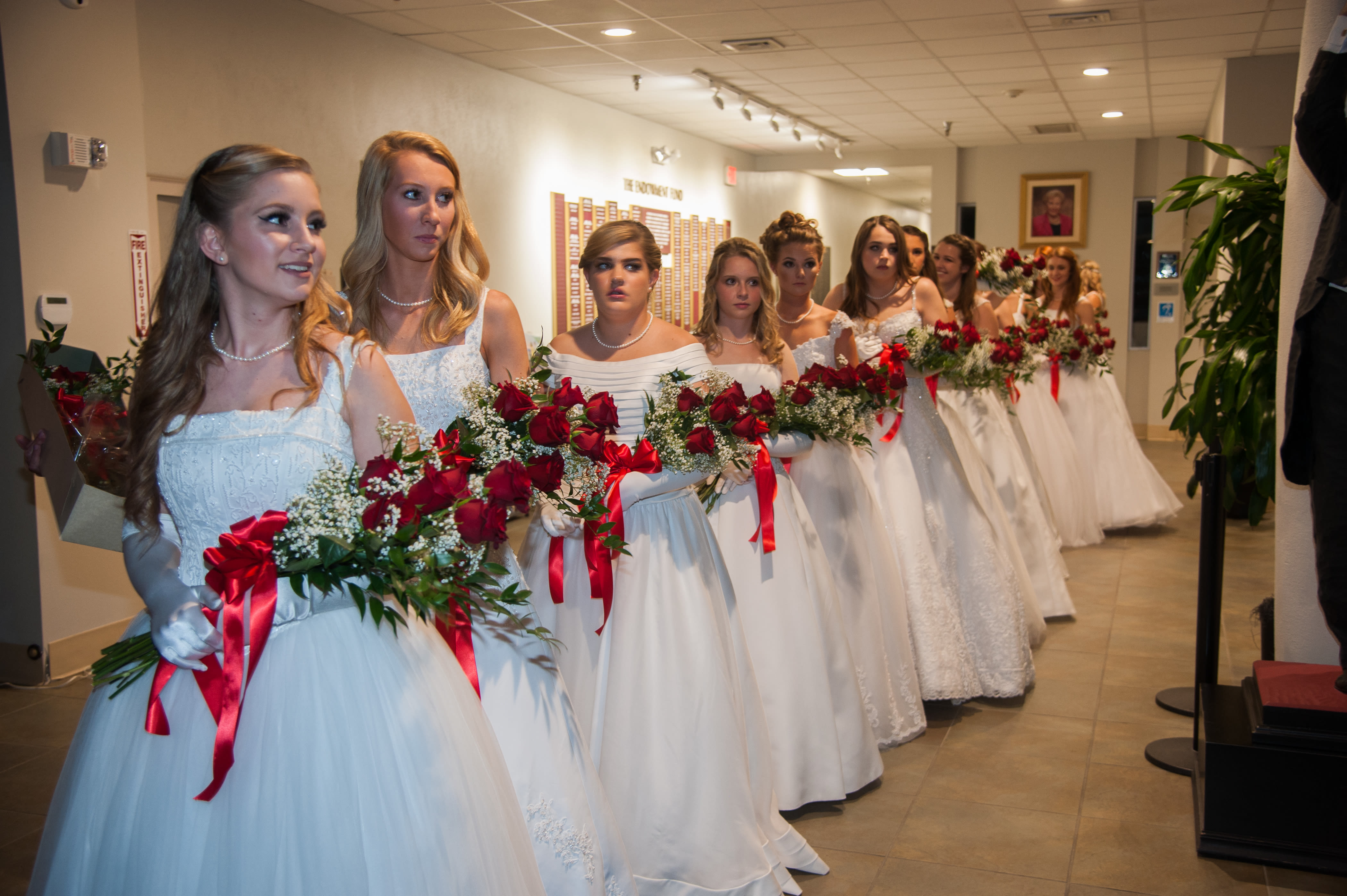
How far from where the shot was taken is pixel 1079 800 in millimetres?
3510

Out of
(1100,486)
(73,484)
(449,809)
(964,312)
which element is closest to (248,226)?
(73,484)

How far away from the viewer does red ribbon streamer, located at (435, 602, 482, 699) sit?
2.12 meters

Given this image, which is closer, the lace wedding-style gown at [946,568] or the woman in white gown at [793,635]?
the woman in white gown at [793,635]

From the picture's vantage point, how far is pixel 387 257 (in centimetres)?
280

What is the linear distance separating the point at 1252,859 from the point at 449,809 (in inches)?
96.9

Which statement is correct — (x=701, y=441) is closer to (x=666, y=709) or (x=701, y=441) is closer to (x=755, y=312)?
(x=666, y=709)

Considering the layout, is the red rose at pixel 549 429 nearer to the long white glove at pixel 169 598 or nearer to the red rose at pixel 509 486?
the red rose at pixel 509 486

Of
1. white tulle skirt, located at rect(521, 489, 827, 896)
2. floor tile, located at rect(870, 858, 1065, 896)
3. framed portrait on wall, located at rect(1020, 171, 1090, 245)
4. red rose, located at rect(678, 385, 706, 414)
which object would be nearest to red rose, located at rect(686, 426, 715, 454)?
red rose, located at rect(678, 385, 706, 414)

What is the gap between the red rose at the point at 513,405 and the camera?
228cm

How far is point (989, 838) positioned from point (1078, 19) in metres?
6.44

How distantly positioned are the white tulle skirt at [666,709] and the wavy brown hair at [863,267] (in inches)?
101

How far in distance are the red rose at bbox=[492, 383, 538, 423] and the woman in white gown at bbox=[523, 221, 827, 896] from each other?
1.63 ft

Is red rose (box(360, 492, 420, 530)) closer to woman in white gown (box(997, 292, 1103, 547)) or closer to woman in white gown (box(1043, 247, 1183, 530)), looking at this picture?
woman in white gown (box(997, 292, 1103, 547))

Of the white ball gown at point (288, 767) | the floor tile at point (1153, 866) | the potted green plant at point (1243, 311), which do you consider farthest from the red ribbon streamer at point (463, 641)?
the potted green plant at point (1243, 311)
